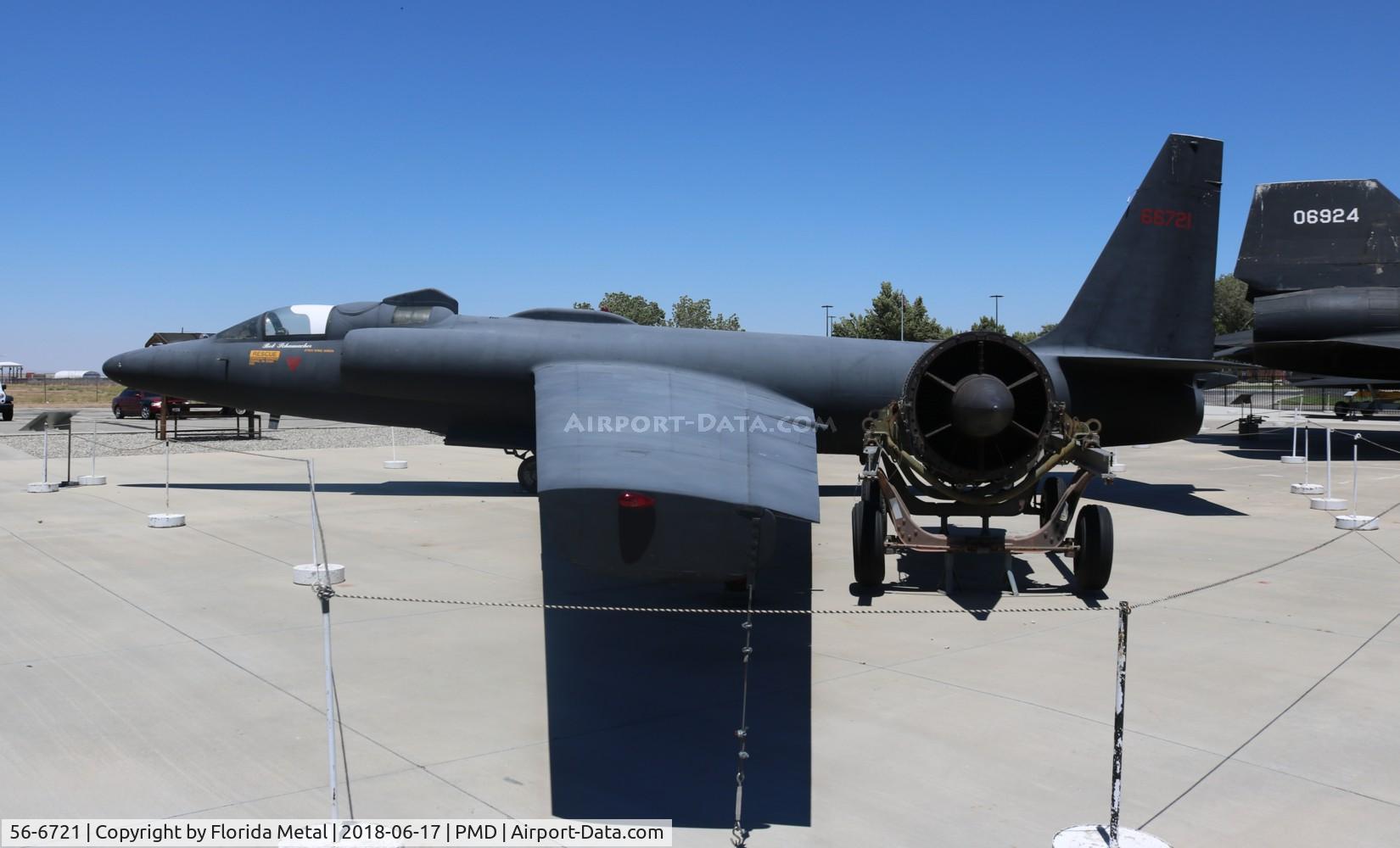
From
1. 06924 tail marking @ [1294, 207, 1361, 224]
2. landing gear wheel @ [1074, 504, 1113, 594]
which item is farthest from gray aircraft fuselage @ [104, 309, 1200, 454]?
06924 tail marking @ [1294, 207, 1361, 224]

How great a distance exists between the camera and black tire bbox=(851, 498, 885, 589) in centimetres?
912

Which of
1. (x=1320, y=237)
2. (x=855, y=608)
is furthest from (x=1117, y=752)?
(x=1320, y=237)

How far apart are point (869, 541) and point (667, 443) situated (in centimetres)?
351

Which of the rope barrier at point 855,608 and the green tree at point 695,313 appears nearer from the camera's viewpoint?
the rope barrier at point 855,608

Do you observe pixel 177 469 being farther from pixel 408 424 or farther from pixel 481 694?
pixel 481 694

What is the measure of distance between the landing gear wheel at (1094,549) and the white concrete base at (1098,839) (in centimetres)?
526

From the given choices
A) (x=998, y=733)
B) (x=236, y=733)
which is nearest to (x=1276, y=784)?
(x=998, y=733)

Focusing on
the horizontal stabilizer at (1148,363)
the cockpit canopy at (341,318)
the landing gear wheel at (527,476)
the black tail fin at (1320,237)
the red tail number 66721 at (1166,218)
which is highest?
the black tail fin at (1320,237)

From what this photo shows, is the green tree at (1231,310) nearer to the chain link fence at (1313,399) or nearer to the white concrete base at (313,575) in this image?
the chain link fence at (1313,399)

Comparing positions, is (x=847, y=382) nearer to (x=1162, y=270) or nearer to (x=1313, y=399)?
(x=1162, y=270)

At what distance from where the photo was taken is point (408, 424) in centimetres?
1516

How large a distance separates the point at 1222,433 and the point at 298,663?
34805 mm

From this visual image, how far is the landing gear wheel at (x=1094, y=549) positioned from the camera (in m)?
9.11

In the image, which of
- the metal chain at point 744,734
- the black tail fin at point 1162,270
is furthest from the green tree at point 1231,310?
the metal chain at point 744,734
